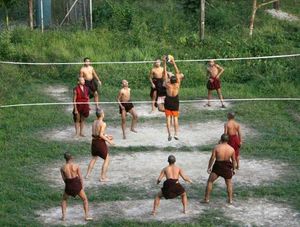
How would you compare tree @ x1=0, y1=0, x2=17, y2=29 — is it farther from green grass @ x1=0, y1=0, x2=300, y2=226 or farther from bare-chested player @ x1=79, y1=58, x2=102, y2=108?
bare-chested player @ x1=79, y1=58, x2=102, y2=108

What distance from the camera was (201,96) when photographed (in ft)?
74.3

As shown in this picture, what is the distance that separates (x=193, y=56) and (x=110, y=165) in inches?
386

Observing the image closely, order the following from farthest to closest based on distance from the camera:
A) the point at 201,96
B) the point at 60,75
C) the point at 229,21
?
the point at 229,21 < the point at 60,75 < the point at 201,96

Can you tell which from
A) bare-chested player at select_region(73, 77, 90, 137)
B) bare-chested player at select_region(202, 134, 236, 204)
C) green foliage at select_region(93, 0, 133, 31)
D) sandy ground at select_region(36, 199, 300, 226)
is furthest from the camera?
green foliage at select_region(93, 0, 133, 31)

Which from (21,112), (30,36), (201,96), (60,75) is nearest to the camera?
(21,112)

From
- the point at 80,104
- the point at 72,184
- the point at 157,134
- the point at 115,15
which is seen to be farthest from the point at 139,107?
the point at 72,184

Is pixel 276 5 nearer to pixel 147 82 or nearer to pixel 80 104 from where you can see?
pixel 147 82

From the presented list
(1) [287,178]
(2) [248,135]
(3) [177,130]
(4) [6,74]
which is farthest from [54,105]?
(1) [287,178]

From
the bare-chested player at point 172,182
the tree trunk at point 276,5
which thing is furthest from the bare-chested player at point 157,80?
the tree trunk at point 276,5

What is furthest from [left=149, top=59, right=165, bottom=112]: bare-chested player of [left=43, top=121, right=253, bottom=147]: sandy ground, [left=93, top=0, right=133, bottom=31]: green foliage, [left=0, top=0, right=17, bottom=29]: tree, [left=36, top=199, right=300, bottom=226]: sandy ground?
[left=0, top=0, right=17, bottom=29]: tree

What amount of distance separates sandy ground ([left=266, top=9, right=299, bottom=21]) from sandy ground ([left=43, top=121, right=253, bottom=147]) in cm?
1098

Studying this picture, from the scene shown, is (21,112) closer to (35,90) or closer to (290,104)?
(35,90)

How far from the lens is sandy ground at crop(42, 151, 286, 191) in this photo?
15.6 meters

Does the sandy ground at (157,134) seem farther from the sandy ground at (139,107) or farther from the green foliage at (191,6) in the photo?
the green foliage at (191,6)
